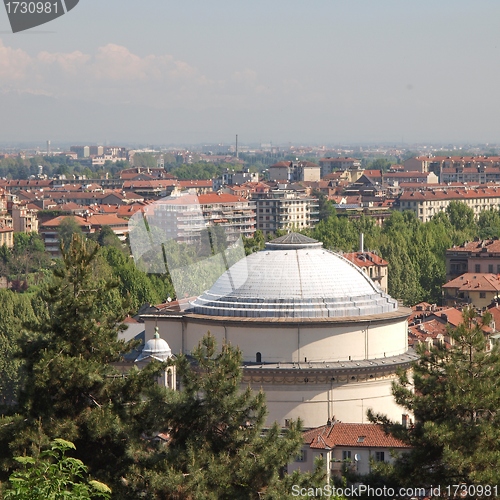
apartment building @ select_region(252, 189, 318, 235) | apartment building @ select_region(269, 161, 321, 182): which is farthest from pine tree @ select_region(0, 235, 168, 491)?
apartment building @ select_region(269, 161, 321, 182)

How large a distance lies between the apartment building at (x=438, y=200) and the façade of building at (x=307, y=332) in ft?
261

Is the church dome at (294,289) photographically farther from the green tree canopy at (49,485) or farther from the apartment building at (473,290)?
the apartment building at (473,290)

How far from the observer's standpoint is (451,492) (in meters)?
19.6

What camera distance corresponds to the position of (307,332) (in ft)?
105

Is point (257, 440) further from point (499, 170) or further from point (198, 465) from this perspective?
point (499, 170)

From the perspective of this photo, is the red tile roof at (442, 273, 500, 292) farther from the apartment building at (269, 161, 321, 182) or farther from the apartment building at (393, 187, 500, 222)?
the apartment building at (269, 161, 321, 182)

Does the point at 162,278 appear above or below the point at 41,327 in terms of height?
below

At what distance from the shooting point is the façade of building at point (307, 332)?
3177 cm

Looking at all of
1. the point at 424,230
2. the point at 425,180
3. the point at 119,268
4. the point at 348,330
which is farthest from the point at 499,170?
the point at 348,330

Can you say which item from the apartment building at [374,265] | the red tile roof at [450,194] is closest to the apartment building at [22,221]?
the red tile roof at [450,194]

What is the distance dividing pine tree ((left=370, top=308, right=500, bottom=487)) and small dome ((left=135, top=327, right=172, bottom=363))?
11667mm

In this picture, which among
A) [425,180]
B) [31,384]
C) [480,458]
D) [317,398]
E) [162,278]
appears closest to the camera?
[480,458]

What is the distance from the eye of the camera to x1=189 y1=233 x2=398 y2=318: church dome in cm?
3256

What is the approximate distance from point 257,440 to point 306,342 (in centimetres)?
1200
